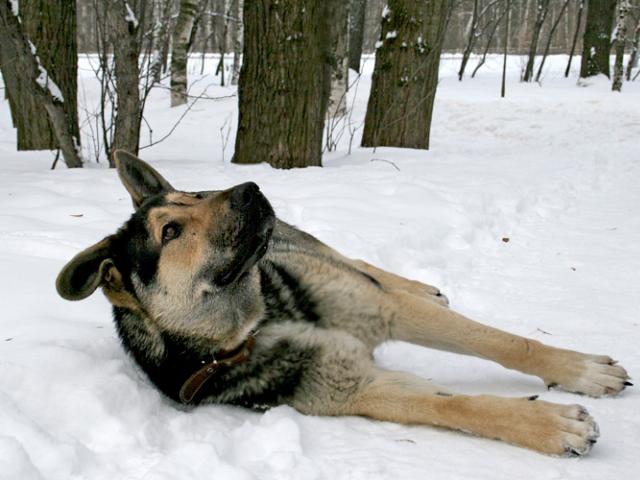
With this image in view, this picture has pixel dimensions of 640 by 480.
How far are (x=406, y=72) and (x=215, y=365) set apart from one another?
23.9 ft

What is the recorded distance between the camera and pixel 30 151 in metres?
8.68

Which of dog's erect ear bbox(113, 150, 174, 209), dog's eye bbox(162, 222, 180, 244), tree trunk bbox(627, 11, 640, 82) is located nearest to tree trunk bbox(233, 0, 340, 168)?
dog's erect ear bbox(113, 150, 174, 209)

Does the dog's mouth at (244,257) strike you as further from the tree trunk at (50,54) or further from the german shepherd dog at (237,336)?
the tree trunk at (50,54)

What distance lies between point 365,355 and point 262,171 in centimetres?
468

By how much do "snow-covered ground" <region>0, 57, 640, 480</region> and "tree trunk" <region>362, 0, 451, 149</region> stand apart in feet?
1.48

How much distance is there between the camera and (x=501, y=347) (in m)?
3.03

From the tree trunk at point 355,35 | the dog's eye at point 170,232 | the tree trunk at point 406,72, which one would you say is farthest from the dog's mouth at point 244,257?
the tree trunk at point 355,35

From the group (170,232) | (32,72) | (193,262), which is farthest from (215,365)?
(32,72)

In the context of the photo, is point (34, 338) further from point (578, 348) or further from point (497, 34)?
point (497, 34)

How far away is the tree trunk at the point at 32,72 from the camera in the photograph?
6215 millimetres

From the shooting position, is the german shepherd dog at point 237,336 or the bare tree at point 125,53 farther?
the bare tree at point 125,53

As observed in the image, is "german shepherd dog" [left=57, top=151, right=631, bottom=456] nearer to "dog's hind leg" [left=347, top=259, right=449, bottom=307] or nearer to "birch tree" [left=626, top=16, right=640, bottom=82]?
"dog's hind leg" [left=347, top=259, right=449, bottom=307]

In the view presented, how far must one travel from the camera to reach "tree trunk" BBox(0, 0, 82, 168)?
6.21 meters

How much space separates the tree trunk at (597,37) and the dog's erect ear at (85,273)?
1793cm
